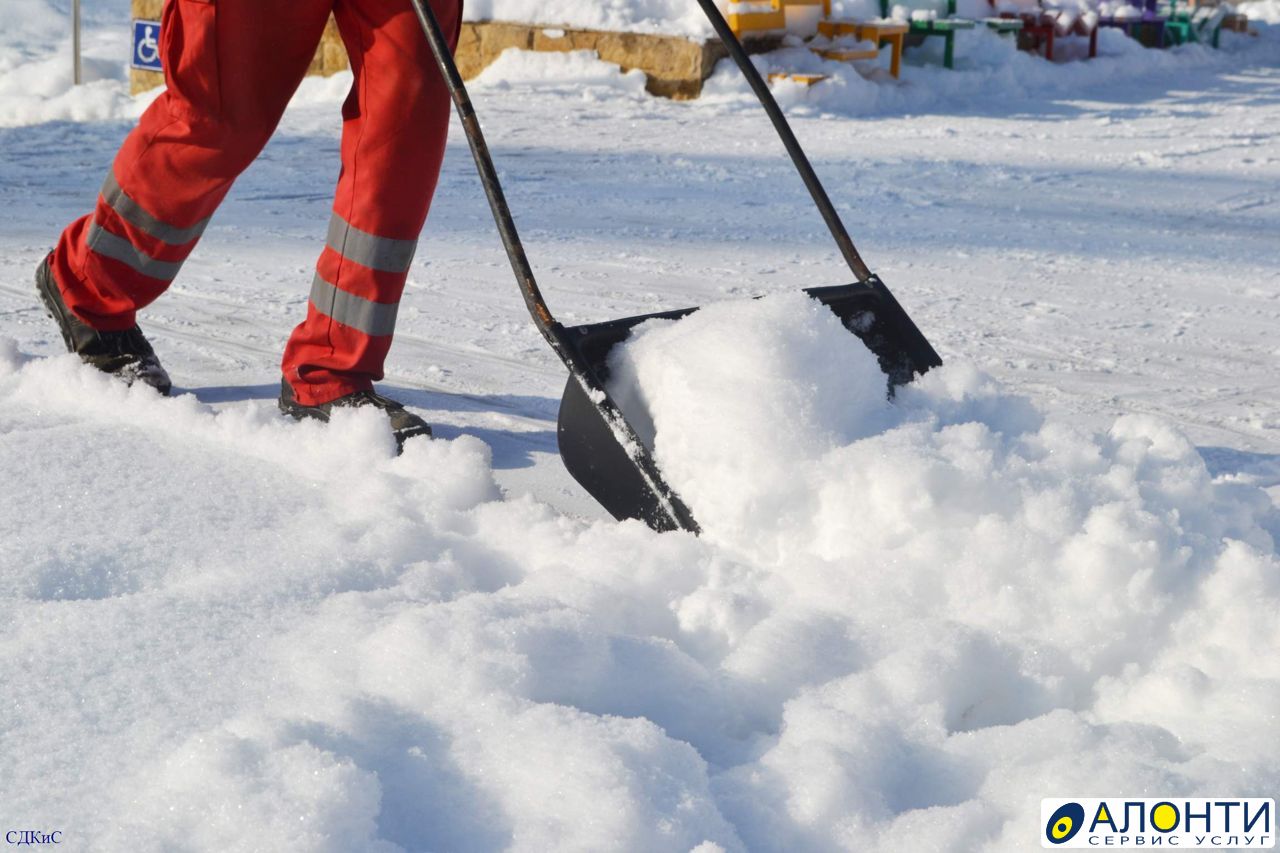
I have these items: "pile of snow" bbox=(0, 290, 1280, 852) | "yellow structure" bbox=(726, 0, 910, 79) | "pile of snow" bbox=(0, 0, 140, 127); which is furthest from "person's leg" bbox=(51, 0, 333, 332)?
"yellow structure" bbox=(726, 0, 910, 79)

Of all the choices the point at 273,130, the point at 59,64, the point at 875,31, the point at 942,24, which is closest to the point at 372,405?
the point at 273,130

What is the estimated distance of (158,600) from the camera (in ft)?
5.28

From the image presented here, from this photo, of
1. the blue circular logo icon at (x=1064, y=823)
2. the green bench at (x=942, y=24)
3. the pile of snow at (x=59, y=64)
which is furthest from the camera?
the green bench at (x=942, y=24)

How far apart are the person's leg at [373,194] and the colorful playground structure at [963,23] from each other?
18.6ft

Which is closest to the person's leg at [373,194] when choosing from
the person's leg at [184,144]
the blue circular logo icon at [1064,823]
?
the person's leg at [184,144]

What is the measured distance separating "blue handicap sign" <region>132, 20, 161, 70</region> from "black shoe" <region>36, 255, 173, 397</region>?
521 cm

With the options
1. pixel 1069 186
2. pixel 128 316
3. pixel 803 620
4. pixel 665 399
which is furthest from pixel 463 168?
pixel 803 620

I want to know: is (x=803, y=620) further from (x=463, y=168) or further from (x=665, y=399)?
(x=463, y=168)

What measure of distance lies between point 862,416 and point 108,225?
56.7 inches

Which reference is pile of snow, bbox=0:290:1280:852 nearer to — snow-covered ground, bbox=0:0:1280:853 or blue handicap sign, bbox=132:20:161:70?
snow-covered ground, bbox=0:0:1280:853

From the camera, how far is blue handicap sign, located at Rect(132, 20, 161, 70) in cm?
730

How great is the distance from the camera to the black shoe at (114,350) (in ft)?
8.17

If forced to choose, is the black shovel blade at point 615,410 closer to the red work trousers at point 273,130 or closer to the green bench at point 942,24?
the red work trousers at point 273,130

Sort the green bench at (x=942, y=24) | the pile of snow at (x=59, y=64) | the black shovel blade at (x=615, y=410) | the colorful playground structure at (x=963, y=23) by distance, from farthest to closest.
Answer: the green bench at (x=942, y=24), the colorful playground structure at (x=963, y=23), the pile of snow at (x=59, y=64), the black shovel blade at (x=615, y=410)
